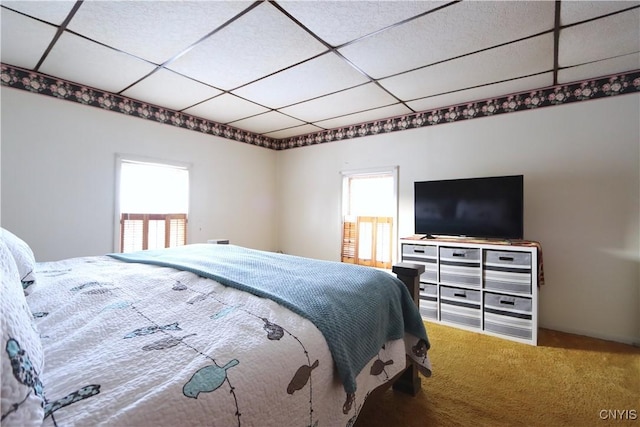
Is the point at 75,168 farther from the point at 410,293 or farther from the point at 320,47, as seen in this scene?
the point at 410,293

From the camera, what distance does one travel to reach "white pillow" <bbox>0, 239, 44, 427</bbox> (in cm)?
51

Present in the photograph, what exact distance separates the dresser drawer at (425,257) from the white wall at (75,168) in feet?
8.67

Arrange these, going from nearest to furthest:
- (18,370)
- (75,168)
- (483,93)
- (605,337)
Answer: (18,370) < (605,337) < (75,168) < (483,93)

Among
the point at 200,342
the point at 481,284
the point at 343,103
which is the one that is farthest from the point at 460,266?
the point at 200,342

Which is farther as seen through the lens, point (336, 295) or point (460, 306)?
point (460, 306)

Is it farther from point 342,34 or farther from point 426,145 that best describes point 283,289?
Answer: point 426,145

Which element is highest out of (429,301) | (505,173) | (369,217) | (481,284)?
(505,173)

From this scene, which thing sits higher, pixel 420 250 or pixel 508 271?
pixel 420 250

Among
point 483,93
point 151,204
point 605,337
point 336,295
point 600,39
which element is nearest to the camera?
point 336,295

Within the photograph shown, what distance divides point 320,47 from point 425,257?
7.50 feet

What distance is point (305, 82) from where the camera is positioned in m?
2.77

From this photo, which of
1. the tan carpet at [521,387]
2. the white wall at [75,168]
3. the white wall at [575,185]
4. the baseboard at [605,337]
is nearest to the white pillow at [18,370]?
the tan carpet at [521,387]

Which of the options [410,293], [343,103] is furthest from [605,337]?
[343,103]

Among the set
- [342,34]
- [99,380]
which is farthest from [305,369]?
[342,34]
